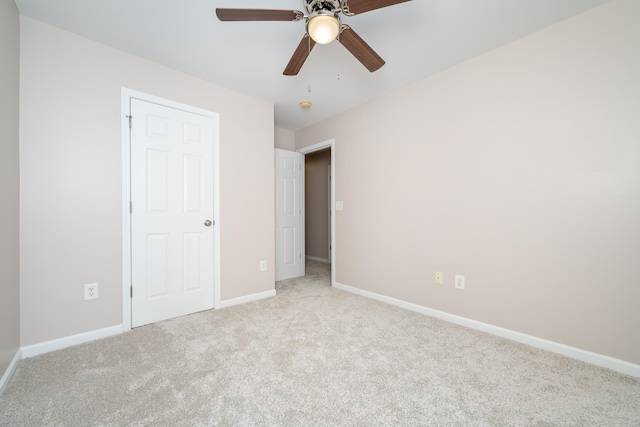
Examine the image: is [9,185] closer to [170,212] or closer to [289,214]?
[170,212]

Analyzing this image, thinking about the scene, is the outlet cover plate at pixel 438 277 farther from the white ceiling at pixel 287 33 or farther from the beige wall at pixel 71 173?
the beige wall at pixel 71 173

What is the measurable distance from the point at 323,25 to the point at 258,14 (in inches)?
14.0

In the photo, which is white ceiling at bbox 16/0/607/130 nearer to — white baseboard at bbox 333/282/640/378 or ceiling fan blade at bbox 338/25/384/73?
ceiling fan blade at bbox 338/25/384/73

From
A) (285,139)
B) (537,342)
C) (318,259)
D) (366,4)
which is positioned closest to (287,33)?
(366,4)

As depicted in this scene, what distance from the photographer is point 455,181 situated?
2.42 metres

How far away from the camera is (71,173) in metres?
2.00

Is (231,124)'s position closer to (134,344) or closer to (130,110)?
(130,110)

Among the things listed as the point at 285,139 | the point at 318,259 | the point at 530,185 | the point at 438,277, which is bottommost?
the point at 318,259

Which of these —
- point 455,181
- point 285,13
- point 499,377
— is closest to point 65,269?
point 285,13

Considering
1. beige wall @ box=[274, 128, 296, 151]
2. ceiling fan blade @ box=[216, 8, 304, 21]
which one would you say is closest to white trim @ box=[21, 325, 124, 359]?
ceiling fan blade @ box=[216, 8, 304, 21]

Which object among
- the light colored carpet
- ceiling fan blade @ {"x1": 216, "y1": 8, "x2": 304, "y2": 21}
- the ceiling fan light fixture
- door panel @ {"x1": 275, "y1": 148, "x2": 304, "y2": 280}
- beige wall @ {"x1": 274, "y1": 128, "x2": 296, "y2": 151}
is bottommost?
the light colored carpet

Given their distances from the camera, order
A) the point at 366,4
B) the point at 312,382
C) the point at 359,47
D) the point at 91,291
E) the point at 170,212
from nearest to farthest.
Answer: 1. the point at 366,4
2. the point at 312,382
3. the point at 359,47
4. the point at 91,291
5. the point at 170,212

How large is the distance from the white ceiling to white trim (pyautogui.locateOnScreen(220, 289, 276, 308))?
2325mm

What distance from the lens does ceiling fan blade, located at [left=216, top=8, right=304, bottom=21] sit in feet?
4.58
